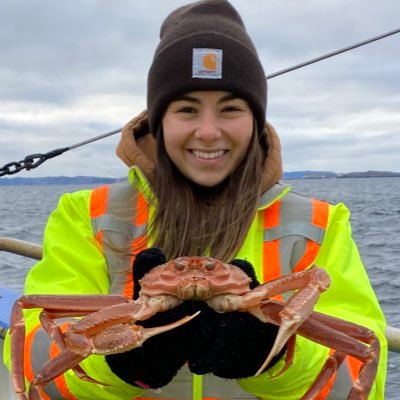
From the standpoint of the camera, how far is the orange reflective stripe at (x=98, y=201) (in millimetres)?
3111

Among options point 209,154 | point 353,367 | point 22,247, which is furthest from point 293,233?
point 22,247

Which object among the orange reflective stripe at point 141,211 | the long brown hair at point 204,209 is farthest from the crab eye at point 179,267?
the orange reflective stripe at point 141,211

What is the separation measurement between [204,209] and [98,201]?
0.49 m

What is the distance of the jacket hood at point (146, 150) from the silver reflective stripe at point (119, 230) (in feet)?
0.42

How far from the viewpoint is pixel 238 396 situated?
9.21 feet

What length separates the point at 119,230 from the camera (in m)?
3.06

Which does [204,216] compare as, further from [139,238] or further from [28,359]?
[28,359]

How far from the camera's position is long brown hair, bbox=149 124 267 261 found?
9.75 ft

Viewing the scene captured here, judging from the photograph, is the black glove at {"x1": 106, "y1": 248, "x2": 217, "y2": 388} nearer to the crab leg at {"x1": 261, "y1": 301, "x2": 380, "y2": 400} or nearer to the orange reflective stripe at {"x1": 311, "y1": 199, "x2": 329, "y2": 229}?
the crab leg at {"x1": 261, "y1": 301, "x2": 380, "y2": 400}

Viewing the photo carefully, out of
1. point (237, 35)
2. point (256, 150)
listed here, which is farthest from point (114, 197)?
point (237, 35)

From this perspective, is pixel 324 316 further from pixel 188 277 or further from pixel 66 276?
pixel 66 276

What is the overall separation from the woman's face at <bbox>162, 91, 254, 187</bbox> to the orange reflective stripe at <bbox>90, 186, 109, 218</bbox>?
0.38 m

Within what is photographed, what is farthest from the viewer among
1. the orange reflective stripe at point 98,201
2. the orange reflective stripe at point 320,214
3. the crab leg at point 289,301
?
the orange reflective stripe at point 98,201

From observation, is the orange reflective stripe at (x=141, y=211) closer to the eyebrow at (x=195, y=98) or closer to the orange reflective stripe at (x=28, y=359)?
the eyebrow at (x=195, y=98)
